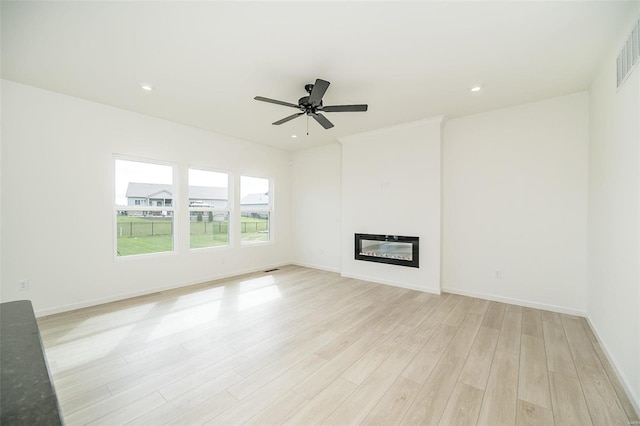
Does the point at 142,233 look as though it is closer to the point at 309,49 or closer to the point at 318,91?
the point at 318,91

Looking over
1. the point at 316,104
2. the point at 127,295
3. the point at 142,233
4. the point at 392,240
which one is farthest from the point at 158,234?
the point at 392,240

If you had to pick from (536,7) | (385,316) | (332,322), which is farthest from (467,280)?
(536,7)

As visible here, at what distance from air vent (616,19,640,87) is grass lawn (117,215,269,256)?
18.1 ft

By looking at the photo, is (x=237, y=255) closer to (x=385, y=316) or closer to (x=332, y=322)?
(x=332, y=322)

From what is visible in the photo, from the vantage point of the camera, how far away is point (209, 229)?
5031 mm

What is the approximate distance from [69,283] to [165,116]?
8.95 feet

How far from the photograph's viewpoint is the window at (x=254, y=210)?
18.3ft

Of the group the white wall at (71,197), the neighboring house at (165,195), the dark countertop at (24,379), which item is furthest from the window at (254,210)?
the dark countertop at (24,379)

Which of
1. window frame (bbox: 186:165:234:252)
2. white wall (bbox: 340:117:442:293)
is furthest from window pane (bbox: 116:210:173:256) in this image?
white wall (bbox: 340:117:442:293)

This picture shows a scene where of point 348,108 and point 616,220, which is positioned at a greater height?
point 348,108

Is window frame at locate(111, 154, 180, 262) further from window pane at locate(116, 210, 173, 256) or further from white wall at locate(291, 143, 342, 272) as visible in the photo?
white wall at locate(291, 143, 342, 272)

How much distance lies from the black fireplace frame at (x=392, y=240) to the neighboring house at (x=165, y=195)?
112 inches

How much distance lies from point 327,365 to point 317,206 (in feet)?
13.5

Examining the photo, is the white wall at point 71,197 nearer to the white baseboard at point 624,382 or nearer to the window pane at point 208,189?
the window pane at point 208,189
